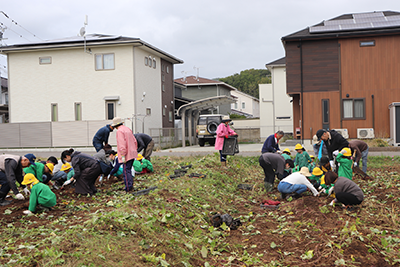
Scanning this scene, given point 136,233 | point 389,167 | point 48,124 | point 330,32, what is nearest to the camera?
→ point 136,233

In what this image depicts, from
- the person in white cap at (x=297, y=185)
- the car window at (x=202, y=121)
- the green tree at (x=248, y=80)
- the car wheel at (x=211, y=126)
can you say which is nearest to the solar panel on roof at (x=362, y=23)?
the car wheel at (x=211, y=126)

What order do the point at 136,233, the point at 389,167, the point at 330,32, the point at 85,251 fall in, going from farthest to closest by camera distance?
the point at 330,32 < the point at 389,167 < the point at 136,233 < the point at 85,251

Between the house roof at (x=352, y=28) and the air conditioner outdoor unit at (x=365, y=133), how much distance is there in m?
5.84

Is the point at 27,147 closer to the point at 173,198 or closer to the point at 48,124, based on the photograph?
the point at 48,124

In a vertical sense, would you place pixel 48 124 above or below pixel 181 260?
above

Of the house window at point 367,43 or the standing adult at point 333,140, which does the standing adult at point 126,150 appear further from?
the house window at point 367,43

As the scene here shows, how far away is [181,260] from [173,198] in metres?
2.50

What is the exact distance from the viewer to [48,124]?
1003 inches

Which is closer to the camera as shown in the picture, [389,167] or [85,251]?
[85,251]

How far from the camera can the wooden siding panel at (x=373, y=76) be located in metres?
21.6

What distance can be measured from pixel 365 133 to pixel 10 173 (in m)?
19.7

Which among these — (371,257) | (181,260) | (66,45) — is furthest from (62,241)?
(66,45)

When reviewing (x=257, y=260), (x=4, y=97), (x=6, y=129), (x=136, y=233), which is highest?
(x=4, y=97)

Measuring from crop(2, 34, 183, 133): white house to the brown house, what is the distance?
10707mm
